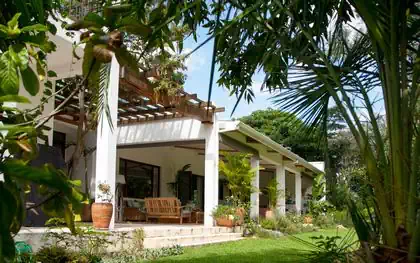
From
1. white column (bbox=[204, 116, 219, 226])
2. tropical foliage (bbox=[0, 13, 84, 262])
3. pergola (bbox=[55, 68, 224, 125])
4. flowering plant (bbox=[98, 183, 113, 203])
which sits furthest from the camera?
white column (bbox=[204, 116, 219, 226])

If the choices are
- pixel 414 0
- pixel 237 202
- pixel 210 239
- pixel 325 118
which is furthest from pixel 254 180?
pixel 414 0

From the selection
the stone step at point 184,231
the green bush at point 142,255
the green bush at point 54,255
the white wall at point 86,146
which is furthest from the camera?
the white wall at point 86,146

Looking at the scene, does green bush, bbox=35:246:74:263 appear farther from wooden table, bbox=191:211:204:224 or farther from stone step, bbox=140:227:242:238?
wooden table, bbox=191:211:204:224

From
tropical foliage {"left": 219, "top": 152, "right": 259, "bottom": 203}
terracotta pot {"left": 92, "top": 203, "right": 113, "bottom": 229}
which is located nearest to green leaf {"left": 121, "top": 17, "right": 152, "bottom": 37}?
terracotta pot {"left": 92, "top": 203, "right": 113, "bottom": 229}

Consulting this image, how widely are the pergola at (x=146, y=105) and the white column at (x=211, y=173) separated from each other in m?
0.46

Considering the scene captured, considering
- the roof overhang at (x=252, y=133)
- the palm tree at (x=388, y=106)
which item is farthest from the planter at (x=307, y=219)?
the palm tree at (x=388, y=106)

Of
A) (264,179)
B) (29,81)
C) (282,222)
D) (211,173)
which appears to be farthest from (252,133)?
(29,81)

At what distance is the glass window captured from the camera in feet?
55.3

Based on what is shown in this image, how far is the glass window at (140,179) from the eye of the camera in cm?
1684

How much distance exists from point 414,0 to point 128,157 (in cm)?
1444

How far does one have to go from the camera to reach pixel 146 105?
1341 centimetres

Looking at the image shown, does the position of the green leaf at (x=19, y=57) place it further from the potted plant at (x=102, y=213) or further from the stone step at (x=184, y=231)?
the stone step at (x=184, y=231)

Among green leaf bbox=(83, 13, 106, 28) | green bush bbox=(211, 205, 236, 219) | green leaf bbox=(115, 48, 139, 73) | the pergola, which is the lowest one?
green bush bbox=(211, 205, 236, 219)

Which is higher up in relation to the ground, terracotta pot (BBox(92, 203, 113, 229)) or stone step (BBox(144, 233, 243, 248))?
terracotta pot (BBox(92, 203, 113, 229))
